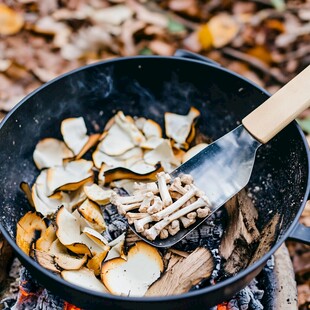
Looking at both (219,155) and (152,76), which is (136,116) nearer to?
(152,76)

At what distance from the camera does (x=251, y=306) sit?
1.39 meters

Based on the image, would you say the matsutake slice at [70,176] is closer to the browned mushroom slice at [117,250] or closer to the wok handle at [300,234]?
the browned mushroom slice at [117,250]

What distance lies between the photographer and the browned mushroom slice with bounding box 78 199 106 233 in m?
1.38

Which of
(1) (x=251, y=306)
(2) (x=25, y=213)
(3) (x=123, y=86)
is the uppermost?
(3) (x=123, y=86)

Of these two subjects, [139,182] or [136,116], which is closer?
[139,182]

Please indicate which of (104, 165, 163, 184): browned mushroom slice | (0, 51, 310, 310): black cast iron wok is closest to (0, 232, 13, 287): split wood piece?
(0, 51, 310, 310): black cast iron wok

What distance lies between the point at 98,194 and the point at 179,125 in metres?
0.39

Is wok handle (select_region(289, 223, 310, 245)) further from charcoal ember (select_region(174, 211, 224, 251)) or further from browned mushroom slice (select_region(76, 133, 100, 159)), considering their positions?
browned mushroom slice (select_region(76, 133, 100, 159))

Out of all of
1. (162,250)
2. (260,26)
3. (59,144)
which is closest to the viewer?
(162,250)

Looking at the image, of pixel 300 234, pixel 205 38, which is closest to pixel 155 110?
pixel 300 234

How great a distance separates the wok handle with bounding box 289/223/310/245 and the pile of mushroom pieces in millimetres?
235

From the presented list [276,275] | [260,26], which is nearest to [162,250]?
[276,275]

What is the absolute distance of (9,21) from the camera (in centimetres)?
245

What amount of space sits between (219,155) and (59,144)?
0.54 m
